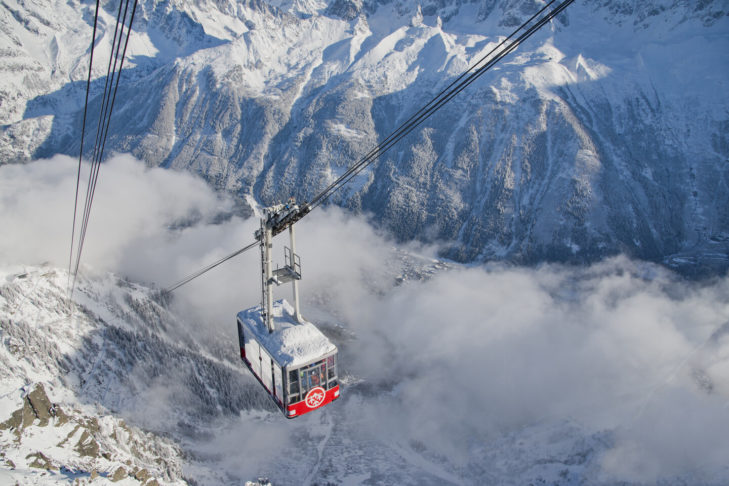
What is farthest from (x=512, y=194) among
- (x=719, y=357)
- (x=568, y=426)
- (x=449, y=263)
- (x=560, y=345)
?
(x=568, y=426)

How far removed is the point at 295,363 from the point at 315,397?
3829 millimetres

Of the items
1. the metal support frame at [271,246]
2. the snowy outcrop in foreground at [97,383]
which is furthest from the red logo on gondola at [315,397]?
the snowy outcrop in foreground at [97,383]

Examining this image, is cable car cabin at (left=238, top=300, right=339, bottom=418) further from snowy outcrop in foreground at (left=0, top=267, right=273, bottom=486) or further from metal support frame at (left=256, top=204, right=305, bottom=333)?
snowy outcrop in foreground at (left=0, top=267, right=273, bottom=486)

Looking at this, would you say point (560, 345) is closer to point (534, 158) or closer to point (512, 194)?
point (512, 194)

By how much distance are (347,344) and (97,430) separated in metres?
78.6

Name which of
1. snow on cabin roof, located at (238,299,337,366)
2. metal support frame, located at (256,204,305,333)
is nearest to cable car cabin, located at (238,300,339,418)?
snow on cabin roof, located at (238,299,337,366)

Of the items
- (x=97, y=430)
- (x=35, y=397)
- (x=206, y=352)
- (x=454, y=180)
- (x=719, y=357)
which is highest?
(x=454, y=180)

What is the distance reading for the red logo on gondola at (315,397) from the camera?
36.1 metres

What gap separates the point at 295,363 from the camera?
34406mm

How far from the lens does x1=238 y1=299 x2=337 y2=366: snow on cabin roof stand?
34.8 m

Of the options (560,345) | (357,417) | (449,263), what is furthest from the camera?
(449,263)

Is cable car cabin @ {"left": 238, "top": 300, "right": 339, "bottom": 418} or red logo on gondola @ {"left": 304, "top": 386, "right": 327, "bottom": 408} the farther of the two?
red logo on gondola @ {"left": 304, "top": 386, "right": 327, "bottom": 408}

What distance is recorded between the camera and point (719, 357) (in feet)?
493

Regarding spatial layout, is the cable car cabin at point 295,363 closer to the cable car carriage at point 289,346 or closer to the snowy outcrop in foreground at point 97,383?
the cable car carriage at point 289,346
